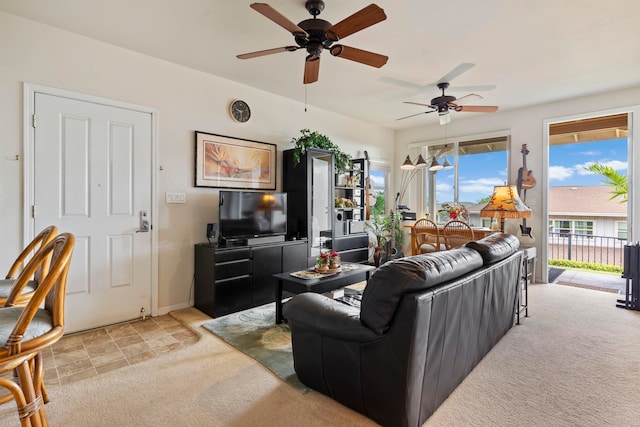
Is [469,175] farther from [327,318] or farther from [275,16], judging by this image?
[327,318]

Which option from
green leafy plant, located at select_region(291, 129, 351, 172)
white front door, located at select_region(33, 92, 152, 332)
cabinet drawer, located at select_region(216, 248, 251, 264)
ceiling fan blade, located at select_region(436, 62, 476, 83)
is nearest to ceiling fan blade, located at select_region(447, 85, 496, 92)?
ceiling fan blade, located at select_region(436, 62, 476, 83)

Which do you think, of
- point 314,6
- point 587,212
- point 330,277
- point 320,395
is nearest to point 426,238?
point 330,277

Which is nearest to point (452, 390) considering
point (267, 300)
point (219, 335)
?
point (219, 335)

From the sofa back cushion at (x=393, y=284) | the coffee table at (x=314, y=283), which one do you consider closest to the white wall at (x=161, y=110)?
the coffee table at (x=314, y=283)

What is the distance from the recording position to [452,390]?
193 centimetres

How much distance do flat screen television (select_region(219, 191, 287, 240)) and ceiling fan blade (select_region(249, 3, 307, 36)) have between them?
71.9 inches

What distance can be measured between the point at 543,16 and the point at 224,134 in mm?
3235

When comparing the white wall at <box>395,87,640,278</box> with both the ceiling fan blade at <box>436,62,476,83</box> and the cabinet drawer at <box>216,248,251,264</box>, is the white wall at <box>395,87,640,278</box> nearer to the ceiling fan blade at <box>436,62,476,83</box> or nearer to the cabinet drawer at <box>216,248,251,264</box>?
the ceiling fan blade at <box>436,62,476,83</box>

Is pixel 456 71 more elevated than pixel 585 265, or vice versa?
pixel 456 71

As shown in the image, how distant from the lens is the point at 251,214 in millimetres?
3686

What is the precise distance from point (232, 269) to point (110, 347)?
47.2 inches

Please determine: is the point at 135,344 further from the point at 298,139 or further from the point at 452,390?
the point at 298,139

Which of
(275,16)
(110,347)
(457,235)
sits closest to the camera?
(275,16)

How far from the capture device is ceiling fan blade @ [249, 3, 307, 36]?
74.3 inches
